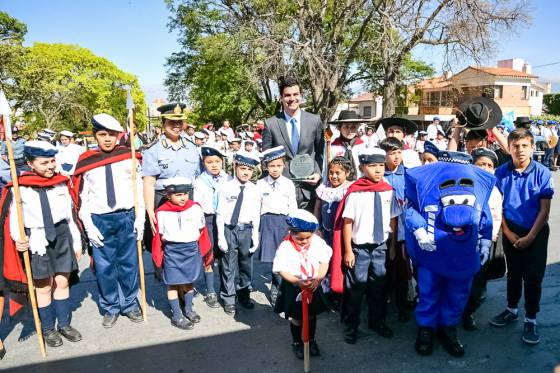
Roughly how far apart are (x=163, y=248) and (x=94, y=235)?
26.8 inches

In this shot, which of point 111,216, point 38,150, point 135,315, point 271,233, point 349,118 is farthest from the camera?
point 349,118

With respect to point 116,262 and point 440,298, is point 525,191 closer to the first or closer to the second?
point 440,298

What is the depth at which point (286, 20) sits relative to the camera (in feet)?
65.2

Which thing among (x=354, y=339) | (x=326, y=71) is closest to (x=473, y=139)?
(x=354, y=339)

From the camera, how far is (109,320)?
13.6 feet

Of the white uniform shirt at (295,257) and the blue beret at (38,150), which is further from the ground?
the blue beret at (38,150)

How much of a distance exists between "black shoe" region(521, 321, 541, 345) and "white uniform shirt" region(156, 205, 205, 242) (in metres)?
3.26

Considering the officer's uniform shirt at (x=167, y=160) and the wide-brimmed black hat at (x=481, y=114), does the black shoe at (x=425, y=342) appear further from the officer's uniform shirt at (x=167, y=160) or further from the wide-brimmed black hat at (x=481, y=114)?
the officer's uniform shirt at (x=167, y=160)

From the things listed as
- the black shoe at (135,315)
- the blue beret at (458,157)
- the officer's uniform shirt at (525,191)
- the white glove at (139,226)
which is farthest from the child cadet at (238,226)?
the officer's uniform shirt at (525,191)

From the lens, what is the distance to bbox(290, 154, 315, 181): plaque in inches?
178

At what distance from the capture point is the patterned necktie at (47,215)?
361 cm

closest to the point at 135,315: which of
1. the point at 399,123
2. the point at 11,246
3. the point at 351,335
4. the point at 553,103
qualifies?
the point at 11,246

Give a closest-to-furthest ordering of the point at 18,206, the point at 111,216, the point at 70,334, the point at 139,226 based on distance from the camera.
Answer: the point at 18,206 < the point at 70,334 < the point at 111,216 < the point at 139,226

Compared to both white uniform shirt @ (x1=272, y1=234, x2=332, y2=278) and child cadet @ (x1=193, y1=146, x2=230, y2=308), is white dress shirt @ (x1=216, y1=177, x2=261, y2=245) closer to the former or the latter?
child cadet @ (x1=193, y1=146, x2=230, y2=308)
